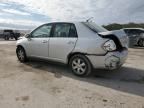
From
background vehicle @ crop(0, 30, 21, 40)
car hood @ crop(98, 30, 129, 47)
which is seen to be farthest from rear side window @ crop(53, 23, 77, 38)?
background vehicle @ crop(0, 30, 21, 40)

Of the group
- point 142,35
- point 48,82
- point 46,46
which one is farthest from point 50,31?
point 142,35

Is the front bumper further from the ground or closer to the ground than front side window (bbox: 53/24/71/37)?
closer to the ground

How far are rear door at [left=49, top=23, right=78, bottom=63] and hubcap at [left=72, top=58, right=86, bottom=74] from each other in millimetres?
356

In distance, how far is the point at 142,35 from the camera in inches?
564

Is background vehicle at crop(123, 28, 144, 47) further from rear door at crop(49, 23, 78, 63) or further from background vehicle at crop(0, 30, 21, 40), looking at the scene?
background vehicle at crop(0, 30, 21, 40)

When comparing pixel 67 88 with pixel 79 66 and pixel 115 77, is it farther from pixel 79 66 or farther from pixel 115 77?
pixel 115 77

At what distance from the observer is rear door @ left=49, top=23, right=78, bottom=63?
5.45 meters

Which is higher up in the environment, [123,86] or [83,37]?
[83,37]

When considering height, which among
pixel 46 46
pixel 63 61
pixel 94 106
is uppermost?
pixel 46 46

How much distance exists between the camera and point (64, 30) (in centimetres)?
576

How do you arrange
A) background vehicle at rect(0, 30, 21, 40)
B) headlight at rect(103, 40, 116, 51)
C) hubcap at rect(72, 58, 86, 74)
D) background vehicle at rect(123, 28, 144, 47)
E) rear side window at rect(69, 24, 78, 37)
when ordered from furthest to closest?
background vehicle at rect(0, 30, 21, 40)
background vehicle at rect(123, 28, 144, 47)
rear side window at rect(69, 24, 78, 37)
hubcap at rect(72, 58, 86, 74)
headlight at rect(103, 40, 116, 51)

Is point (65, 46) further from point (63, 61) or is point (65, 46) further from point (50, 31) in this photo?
point (50, 31)

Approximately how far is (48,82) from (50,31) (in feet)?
6.23

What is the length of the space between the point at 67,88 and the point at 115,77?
1.69 metres
